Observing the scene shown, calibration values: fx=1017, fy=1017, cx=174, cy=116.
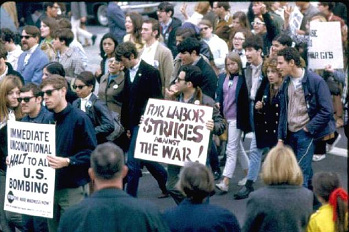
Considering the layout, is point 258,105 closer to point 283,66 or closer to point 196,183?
point 283,66

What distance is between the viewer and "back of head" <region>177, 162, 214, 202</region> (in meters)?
6.70

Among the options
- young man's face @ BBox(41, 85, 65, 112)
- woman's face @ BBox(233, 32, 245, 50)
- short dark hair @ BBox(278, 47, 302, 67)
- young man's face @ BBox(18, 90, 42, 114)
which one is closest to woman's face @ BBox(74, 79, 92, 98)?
young man's face @ BBox(18, 90, 42, 114)

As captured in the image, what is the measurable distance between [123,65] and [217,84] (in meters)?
1.17

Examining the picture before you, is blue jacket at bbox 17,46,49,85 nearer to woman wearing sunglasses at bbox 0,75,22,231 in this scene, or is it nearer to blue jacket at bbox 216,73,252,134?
blue jacket at bbox 216,73,252,134

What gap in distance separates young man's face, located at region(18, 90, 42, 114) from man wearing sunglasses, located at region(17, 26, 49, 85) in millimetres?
3631

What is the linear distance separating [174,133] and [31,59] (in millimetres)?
4019

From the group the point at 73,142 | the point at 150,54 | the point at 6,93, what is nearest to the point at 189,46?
the point at 150,54

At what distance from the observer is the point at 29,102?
352 inches

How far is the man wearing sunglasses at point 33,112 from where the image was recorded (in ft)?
29.0

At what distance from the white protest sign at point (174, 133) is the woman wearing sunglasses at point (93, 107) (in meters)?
0.48

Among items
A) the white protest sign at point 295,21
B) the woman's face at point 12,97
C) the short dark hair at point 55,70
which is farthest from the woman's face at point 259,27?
the woman's face at point 12,97

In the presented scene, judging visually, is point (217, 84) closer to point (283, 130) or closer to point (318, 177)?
point (283, 130)

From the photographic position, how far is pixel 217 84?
11477 mm

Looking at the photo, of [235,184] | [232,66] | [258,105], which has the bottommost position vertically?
[235,184]
